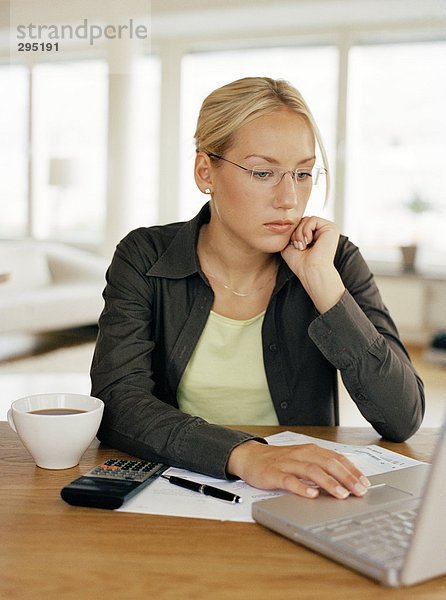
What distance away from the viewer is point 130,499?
1.07 meters

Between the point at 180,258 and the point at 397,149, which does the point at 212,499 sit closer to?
the point at 180,258

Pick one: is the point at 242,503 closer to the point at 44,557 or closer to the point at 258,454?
the point at 258,454

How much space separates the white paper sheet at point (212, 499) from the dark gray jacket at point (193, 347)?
0.10m

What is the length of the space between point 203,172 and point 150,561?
101cm

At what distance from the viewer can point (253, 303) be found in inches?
68.0

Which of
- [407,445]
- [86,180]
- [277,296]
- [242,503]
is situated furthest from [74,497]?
[86,180]

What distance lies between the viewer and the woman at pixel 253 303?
1473 millimetres

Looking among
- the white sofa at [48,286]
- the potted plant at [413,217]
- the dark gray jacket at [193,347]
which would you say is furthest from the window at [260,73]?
the dark gray jacket at [193,347]

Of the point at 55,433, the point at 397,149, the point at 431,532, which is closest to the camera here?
the point at 431,532

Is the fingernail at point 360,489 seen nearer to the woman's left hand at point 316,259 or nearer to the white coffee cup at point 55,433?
the white coffee cup at point 55,433

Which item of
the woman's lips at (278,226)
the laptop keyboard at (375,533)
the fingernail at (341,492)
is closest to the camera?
the laptop keyboard at (375,533)

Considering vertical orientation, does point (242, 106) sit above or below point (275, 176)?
above

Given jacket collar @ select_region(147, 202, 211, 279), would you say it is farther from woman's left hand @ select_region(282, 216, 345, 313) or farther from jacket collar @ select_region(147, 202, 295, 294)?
woman's left hand @ select_region(282, 216, 345, 313)

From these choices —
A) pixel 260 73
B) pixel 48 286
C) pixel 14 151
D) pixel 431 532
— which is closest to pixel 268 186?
pixel 431 532
